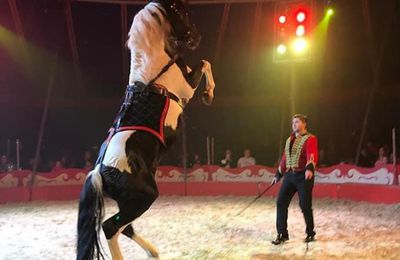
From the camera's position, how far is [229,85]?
13.3 metres

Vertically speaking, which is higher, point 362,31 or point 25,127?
point 362,31

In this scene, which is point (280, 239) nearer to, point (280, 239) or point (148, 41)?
point (280, 239)

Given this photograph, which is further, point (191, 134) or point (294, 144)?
point (191, 134)

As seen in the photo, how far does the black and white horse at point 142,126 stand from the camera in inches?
128

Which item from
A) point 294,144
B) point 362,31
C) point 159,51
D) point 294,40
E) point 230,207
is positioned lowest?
point 230,207

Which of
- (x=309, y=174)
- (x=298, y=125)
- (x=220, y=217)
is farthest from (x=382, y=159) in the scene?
(x=309, y=174)

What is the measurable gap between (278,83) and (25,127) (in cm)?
697

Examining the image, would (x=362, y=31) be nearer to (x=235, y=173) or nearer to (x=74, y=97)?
(x=235, y=173)

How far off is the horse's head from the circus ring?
2001 mm

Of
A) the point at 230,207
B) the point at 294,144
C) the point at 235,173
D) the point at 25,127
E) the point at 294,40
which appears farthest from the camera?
the point at 25,127

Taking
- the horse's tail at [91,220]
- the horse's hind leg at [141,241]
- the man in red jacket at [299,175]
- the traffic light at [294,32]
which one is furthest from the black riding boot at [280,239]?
the traffic light at [294,32]

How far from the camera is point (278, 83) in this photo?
511 inches

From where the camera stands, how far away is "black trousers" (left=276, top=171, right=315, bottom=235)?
5.06 m

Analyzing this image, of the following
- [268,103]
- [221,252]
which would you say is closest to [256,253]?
[221,252]
